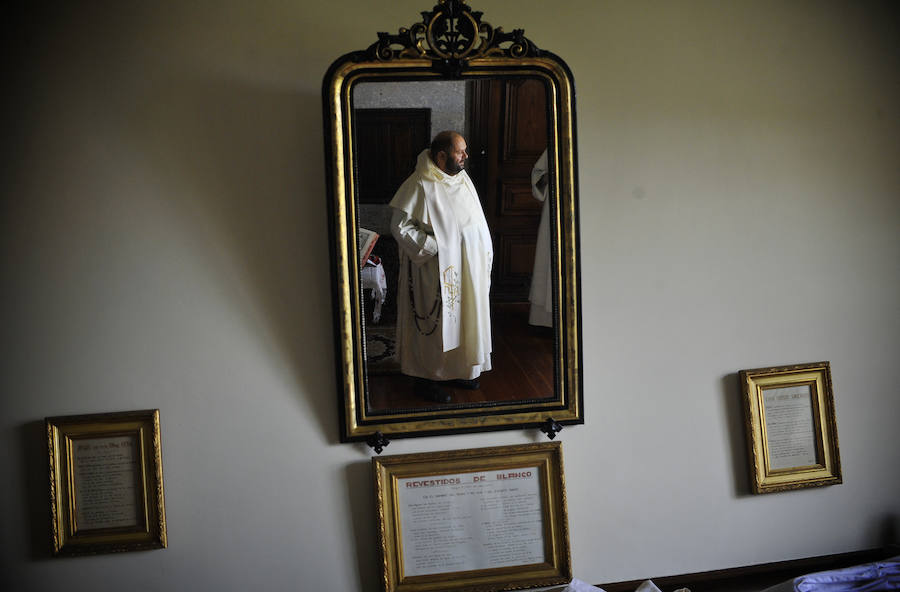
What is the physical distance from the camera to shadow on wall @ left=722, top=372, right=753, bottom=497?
7.29 feet

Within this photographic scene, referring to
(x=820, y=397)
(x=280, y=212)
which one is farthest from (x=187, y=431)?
(x=820, y=397)

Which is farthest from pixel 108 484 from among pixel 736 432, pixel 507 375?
pixel 736 432

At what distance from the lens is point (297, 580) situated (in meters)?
2.07

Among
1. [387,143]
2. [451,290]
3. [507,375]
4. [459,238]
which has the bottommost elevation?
[507,375]

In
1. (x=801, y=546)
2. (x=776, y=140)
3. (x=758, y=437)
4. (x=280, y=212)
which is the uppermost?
(x=776, y=140)

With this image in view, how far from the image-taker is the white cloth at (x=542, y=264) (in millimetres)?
1976

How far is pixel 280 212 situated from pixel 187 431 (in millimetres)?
735

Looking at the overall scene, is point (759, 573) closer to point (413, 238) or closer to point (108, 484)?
point (413, 238)

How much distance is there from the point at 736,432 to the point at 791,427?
19 cm

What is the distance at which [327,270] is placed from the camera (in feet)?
6.61

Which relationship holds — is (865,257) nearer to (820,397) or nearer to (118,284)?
(820,397)

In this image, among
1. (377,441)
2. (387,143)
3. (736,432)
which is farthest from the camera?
(736,432)

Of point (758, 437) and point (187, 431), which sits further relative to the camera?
point (758, 437)

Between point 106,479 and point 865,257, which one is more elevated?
point 865,257
